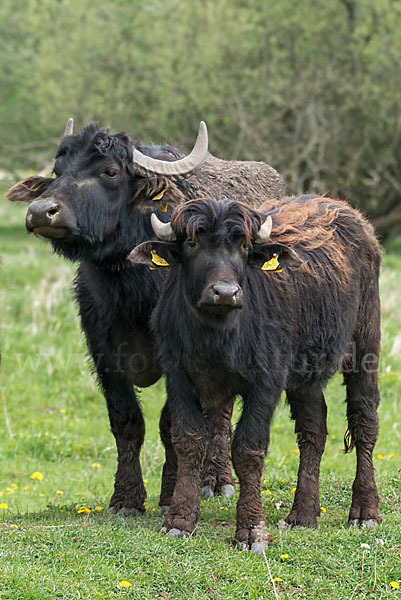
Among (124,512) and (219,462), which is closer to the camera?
(124,512)

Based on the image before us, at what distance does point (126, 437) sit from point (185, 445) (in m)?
1.19

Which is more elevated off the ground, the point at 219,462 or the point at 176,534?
the point at 176,534

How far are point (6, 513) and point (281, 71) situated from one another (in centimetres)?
1633

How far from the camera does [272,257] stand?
5426mm

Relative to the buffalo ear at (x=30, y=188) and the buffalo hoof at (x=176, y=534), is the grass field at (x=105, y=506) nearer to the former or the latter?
the buffalo hoof at (x=176, y=534)

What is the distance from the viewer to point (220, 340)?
5.24 m

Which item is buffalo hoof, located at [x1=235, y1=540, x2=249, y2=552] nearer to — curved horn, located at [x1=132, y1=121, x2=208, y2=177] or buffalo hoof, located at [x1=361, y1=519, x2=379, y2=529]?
buffalo hoof, located at [x1=361, y1=519, x2=379, y2=529]

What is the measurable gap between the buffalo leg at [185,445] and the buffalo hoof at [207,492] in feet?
6.24

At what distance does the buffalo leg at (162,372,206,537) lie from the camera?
5414mm

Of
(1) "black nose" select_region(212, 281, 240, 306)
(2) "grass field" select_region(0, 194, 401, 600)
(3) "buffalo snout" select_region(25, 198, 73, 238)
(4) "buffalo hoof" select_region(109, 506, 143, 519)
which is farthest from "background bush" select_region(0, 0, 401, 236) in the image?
(1) "black nose" select_region(212, 281, 240, 306)

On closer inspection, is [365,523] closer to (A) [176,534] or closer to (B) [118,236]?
(A) [176,534]

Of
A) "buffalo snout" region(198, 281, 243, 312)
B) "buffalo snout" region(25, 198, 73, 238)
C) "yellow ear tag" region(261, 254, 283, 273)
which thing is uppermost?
"buffalo snout" region(25, 198, 73, 238)

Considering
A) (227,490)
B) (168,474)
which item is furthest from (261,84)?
(168,474)

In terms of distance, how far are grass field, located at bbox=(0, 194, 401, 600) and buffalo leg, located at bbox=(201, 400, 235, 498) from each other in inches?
16.7
